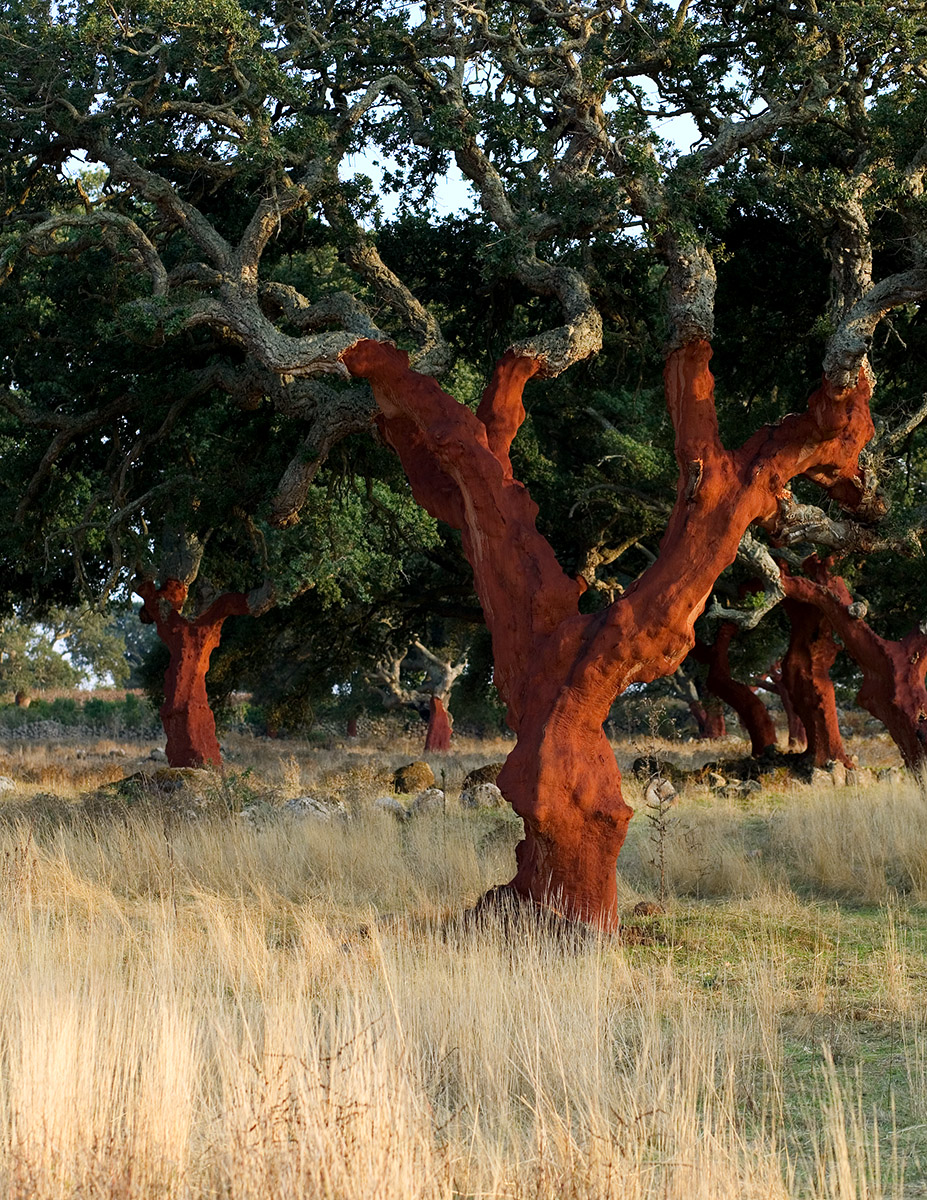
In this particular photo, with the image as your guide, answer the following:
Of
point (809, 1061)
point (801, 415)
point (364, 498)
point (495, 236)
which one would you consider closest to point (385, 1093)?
point (809, 1061)

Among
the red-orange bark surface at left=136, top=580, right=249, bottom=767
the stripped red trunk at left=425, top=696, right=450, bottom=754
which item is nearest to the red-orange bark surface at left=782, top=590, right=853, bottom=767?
the red-orange bark surface at left=136, top=580, right=249, bottom=767

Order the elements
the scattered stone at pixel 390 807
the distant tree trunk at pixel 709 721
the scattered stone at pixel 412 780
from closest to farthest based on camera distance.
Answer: the scattered stone at pixel 390 807
the scattered stone at pixel 412 780
the distant tree trunk at pixel 709 721

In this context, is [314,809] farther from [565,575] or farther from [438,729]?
[438,729]

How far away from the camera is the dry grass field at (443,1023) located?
12.1 ft

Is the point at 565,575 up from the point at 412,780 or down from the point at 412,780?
up

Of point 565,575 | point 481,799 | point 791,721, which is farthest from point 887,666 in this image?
point 791,721

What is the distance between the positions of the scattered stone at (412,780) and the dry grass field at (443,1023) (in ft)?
20.2

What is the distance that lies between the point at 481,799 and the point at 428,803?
3.24ft

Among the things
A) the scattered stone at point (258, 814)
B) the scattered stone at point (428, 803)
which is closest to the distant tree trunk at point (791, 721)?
the scattered stone at point (428, 803)

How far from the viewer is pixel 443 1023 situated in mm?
5309

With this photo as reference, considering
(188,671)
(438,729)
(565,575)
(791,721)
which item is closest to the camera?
(565,575)

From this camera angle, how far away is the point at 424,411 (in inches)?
351

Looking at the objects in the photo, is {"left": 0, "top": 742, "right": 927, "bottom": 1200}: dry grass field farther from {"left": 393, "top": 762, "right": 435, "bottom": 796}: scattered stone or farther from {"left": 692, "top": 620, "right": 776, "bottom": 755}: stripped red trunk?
{"left": 692, "top": 620, "right": 776, "bottom": 755}: stripped red trunk

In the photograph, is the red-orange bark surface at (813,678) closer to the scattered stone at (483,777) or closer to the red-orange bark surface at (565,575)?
the scattered stone at (483,777)
